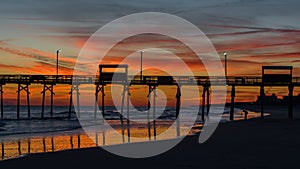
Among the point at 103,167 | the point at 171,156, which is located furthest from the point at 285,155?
the point at 103,167

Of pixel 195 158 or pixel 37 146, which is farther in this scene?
pixel 37 146

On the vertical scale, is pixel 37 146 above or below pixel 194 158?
below

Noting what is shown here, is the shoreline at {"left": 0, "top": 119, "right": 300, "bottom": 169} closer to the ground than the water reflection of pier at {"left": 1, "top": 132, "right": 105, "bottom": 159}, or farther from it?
farther from it

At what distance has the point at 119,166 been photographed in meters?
18.4

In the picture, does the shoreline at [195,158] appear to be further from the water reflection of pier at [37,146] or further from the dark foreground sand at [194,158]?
the water reflection of pier at [37,146]

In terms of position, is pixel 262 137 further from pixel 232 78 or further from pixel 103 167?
pixel 232 78

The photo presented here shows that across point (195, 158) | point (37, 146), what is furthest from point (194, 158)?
point (37, 146)

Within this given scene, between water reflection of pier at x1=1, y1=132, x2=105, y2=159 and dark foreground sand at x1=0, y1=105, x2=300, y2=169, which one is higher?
dark foreground sand at x1=0, y1=105, x2=300, y2=169

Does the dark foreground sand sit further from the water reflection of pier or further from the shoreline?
the water reflection of pier

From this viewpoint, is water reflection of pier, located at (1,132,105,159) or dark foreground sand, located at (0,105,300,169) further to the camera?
water reflection of pier, located at (1,132,105,159)

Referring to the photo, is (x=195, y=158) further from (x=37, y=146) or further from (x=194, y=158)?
(x=37, y=146)

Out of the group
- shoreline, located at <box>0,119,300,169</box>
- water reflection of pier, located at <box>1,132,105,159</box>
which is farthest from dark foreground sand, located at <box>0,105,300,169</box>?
water reflection of pier, located at <box>1,132,105,159</box>

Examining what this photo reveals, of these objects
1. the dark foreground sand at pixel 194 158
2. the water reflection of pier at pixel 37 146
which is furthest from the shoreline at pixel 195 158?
the water reflection of pier at pixel 37 146

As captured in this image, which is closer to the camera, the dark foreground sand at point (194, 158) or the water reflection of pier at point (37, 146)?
the dark foreground sand at point (194, 158)
